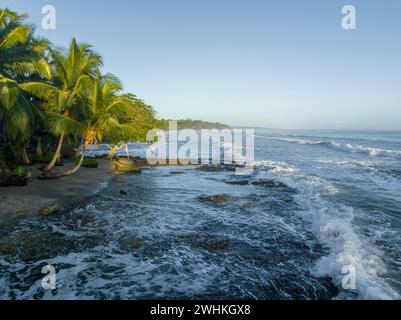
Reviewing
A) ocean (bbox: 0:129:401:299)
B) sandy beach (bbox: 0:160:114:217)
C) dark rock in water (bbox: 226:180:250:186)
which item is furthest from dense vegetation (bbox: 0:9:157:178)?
dark rock in water (bbox: 226:180:250:186)

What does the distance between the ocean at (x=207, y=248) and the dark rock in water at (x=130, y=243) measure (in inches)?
1.3

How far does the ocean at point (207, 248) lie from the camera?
647cm

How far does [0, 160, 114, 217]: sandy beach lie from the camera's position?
11250 millimetres

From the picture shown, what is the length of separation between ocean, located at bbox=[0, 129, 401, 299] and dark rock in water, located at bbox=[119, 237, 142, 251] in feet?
0.10

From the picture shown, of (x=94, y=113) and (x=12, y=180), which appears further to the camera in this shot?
(x=94, y=113)

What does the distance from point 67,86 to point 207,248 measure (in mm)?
13169

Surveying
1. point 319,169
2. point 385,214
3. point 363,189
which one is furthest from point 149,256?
point 319,169

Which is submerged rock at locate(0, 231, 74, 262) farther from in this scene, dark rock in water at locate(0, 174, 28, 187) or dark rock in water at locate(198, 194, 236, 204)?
dark rock in water at locate(198, 194, 236, 204)

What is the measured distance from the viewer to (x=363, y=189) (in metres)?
18.4

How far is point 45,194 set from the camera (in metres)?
13.3

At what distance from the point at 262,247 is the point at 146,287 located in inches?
161
